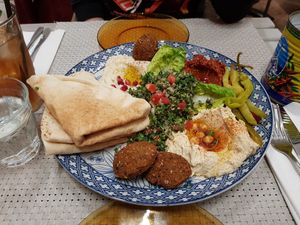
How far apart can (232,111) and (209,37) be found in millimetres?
741

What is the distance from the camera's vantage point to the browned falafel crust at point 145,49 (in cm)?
148

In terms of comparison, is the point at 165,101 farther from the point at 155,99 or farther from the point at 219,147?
the point at 219,147

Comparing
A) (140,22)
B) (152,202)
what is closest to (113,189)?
(152,202)

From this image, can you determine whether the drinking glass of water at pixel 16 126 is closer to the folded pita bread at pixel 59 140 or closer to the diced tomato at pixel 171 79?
the folded pita bread at pixel 59 140

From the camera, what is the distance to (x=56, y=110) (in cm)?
109

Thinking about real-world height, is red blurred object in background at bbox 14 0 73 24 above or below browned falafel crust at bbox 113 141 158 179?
below

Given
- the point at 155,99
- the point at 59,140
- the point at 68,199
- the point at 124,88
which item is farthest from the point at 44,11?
the point at 68,199

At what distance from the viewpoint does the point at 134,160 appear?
982mm

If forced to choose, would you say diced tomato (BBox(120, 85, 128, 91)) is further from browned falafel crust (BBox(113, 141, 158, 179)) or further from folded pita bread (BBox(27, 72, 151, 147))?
browned falafel crust (BBox(113, 141, 158, 179))

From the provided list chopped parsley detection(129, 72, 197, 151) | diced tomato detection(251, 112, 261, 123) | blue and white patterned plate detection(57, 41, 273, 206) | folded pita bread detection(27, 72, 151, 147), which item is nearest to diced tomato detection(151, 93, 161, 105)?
chopped parsley detection(129, 72, 197, 151)

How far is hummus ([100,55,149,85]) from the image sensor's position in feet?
4.55

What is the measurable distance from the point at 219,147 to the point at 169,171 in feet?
0.75

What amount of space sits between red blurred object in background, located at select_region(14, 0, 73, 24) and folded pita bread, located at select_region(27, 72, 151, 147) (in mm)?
1899

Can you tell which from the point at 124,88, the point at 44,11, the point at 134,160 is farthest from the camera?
the point at 44,11
